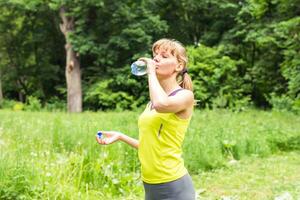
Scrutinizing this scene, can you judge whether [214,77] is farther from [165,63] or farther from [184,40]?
[165,63]

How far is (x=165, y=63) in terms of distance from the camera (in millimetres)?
2859

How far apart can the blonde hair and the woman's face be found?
0.02m

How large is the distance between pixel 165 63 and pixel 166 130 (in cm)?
40

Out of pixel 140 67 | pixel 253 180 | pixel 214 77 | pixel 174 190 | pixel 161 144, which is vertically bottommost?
pixel 253 180

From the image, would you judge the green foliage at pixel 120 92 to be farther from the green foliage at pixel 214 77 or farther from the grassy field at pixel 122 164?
the grassy field at pixel 122 164

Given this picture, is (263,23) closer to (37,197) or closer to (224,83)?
(224,83)

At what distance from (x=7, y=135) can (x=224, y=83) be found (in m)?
15.1

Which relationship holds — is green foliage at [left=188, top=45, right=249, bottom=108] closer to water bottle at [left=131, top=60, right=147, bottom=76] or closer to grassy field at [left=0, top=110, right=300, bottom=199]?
grassy field at [left=0, top=110, right=300, bottom=199]

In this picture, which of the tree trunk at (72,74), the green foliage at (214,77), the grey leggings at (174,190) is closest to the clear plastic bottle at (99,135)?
the grey leggings at (174,190)

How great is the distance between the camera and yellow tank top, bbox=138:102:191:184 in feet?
9.25

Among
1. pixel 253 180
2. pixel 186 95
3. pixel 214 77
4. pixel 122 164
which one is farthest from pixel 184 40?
pixel 186 95

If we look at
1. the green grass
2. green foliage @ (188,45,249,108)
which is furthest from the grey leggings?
green foliage @ (188,45,249,108)

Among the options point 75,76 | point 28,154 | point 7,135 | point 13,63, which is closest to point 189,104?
point 28,154

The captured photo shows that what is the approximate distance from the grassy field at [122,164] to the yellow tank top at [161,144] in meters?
2.02
